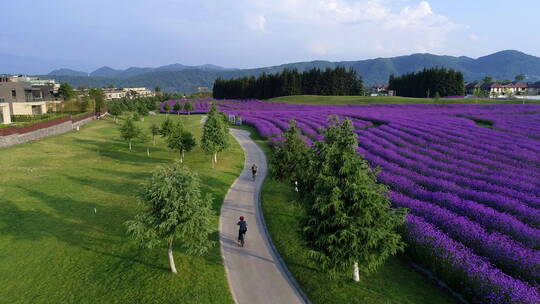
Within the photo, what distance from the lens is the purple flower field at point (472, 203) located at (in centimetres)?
1144

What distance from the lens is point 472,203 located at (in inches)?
→ 659

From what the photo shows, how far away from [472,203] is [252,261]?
12.8 m

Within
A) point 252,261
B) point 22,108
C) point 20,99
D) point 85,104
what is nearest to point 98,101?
point 85,104

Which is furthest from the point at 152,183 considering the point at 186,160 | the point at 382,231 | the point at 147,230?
the point at 186,160

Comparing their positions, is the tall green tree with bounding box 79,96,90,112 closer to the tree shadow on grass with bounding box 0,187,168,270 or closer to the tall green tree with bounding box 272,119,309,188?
the tree shadow on grass with bounding box 0,187,168,270

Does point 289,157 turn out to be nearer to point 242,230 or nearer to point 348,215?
point 242,230

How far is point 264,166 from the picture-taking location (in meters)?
32.4

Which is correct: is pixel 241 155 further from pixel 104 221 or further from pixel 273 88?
pixel 273 88

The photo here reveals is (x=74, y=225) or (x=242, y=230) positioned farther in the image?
(x=74, y=225)

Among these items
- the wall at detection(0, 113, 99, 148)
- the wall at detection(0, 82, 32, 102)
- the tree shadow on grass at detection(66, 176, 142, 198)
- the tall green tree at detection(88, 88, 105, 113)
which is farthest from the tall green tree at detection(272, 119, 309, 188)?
the tall green tree at detection(88, 88, 105, 113)

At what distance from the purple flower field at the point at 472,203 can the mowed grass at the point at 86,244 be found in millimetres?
9358

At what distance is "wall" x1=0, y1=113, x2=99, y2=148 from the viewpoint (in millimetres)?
38878

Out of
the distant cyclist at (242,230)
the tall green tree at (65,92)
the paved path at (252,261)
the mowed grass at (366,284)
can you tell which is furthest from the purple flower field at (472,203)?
the tall green tree at (65,92)

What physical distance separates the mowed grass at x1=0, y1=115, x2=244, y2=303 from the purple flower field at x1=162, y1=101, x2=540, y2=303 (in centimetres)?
936
